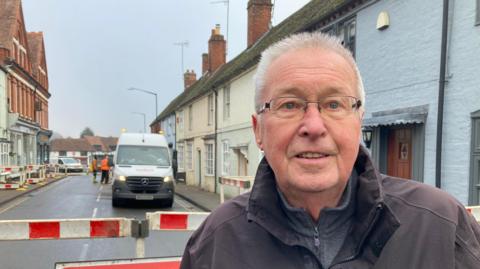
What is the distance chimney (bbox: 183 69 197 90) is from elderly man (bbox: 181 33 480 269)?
40.5 meters

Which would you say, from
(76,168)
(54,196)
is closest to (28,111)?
(76,168)

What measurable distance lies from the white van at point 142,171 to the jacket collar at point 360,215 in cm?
1247

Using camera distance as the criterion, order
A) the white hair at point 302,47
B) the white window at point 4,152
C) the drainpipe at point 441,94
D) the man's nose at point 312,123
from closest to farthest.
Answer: the man's nose at point 312,123 < the white hair at point 302,47 < the drainpipe at point 441,94 < the white window at point 4,152

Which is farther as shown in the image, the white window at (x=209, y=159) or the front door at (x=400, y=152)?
the white window at (x=209, y=159)

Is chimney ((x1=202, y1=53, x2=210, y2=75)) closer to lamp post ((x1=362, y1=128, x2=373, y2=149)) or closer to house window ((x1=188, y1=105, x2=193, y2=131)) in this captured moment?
house window ((x1=188, y1=105, x2=193, y2=131))

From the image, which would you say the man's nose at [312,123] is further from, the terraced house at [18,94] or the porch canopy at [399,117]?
the terraced house at [18,94]

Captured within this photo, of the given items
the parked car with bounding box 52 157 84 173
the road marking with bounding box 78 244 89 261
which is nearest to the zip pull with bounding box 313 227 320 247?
the road marking with bounding box 78 244 89 261

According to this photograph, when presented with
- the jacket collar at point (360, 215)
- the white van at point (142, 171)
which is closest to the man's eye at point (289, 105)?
the jacket collar at point (360, 215)

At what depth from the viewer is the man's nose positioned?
4.50 feet

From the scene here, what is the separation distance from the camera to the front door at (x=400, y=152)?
7938 millimetres

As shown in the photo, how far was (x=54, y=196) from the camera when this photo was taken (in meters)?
17.4

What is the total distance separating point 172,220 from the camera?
4.47 metres

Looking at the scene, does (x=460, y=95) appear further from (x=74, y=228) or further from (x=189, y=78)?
(x=189, y=78)

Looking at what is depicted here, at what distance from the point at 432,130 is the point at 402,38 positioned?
1940mm
